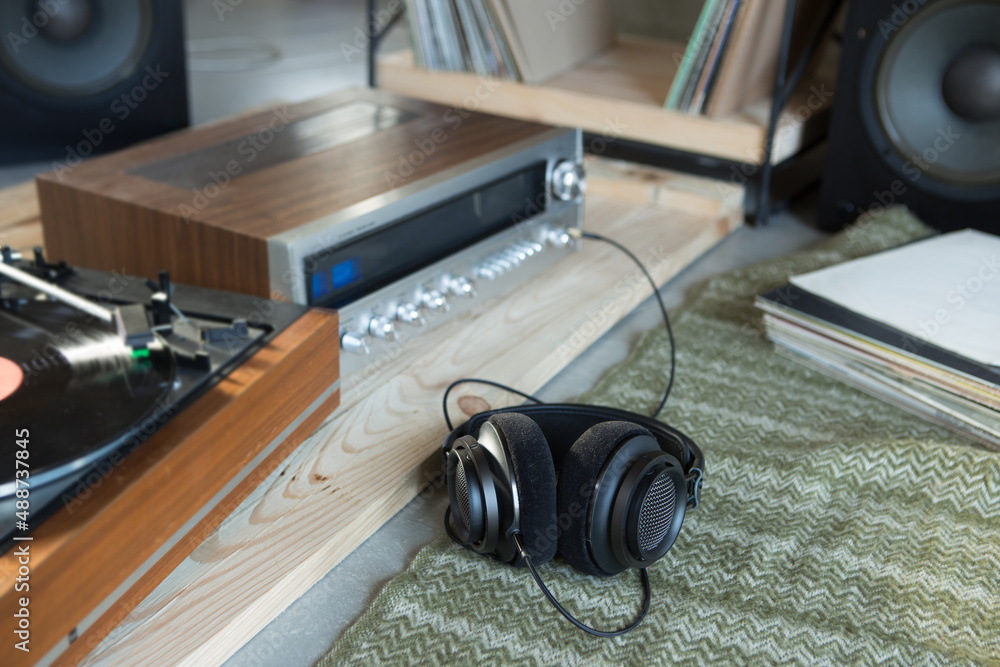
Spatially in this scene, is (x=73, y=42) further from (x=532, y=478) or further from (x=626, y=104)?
(x=532, y=478)

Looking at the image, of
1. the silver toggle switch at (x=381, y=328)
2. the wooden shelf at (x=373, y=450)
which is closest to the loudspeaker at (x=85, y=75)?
the wooden shelf at (x=373, y=450)

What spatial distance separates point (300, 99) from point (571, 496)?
1.72 m

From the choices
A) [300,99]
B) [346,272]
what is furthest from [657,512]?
[300,99]

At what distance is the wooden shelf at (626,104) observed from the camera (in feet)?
5.05

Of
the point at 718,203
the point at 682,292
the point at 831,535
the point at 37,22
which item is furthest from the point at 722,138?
the point at 37,22

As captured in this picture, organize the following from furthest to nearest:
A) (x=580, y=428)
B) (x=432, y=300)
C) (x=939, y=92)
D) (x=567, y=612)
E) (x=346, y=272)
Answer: (x=939, y=92), (x=432, y=300), (x=346, y=272), (x=580, y=428), (x=567, y=612)

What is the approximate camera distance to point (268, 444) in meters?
0.77

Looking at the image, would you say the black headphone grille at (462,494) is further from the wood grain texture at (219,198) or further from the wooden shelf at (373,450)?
the wood grain texture at (219,198)

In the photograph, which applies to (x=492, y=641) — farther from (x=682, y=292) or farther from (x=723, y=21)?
(x=723, y=21)

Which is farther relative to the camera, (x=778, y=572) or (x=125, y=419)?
(x=778, y=572)

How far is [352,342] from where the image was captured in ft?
3.03

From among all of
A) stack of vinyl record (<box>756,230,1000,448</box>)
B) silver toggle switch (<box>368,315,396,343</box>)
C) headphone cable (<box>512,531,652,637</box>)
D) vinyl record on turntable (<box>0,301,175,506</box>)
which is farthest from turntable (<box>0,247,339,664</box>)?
stack of vinyl record (<box>756,230,1000,448</box>)

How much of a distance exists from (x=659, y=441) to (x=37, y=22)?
143cm

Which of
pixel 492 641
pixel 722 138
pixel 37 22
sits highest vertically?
pixel 37 22
